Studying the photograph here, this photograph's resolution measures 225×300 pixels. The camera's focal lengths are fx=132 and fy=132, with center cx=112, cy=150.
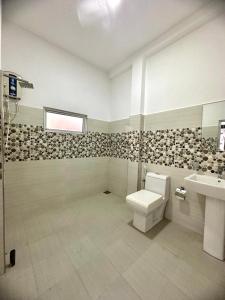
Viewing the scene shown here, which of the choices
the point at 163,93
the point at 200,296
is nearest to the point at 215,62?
the point at 163,93

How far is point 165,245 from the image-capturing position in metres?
1.55

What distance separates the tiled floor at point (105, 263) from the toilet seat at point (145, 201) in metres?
0.36

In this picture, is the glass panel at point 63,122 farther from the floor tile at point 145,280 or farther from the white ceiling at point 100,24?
the floor tile at point 145,280

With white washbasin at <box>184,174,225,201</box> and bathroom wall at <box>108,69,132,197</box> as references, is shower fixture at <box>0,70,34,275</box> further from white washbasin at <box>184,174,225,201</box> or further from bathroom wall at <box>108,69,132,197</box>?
white washbasin at <box>184,174,225,201</box>

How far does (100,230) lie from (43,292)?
33.1 inches

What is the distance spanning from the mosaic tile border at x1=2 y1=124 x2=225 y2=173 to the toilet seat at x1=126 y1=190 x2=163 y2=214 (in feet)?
1.80

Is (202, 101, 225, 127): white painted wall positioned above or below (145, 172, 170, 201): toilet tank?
above

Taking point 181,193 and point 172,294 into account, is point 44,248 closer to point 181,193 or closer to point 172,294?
point 172,294

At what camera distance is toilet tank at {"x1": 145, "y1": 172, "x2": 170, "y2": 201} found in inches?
77.0

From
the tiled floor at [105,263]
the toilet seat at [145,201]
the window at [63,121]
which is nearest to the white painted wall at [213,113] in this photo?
the toilet seat at [145,201]

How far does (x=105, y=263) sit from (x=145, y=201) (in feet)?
2.59

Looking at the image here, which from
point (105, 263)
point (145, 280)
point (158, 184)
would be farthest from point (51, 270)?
point (158, 184)

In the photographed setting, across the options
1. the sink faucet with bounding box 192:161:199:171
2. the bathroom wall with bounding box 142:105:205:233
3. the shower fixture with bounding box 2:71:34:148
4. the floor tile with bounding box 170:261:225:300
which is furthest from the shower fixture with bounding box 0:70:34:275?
the sink faucet with bounding box 192:161:199:171

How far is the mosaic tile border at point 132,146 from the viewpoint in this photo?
175cm
